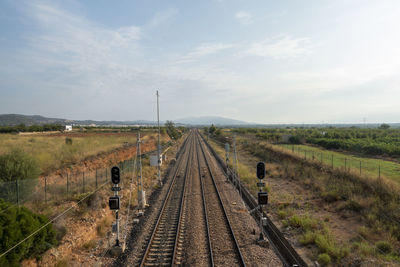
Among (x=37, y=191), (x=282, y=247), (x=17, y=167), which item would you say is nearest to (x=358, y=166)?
(x=282, y=247)

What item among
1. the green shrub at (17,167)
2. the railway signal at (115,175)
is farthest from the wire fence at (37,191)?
the railway signal at (115,175)

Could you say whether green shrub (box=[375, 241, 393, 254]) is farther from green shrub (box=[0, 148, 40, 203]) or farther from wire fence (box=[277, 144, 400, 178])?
green shrub (box=[0, 148, 40, 203])

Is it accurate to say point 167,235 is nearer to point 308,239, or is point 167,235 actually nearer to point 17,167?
point 308,239

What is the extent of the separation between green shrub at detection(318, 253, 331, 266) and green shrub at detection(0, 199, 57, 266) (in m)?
9.96

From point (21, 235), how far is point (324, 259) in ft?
34.0

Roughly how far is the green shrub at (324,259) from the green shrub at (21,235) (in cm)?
996

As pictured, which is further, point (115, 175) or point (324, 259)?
point (115, 175)

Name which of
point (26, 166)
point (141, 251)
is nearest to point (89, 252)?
point (141, 251)

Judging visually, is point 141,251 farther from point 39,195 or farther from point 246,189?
point 246,189

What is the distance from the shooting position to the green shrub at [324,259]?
8984mm

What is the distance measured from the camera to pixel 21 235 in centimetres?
783

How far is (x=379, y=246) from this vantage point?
32.8ft

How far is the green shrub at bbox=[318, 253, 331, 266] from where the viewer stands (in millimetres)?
8984

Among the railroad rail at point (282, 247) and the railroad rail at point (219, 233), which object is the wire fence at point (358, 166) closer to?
the railroad rail at point (282, 247)
